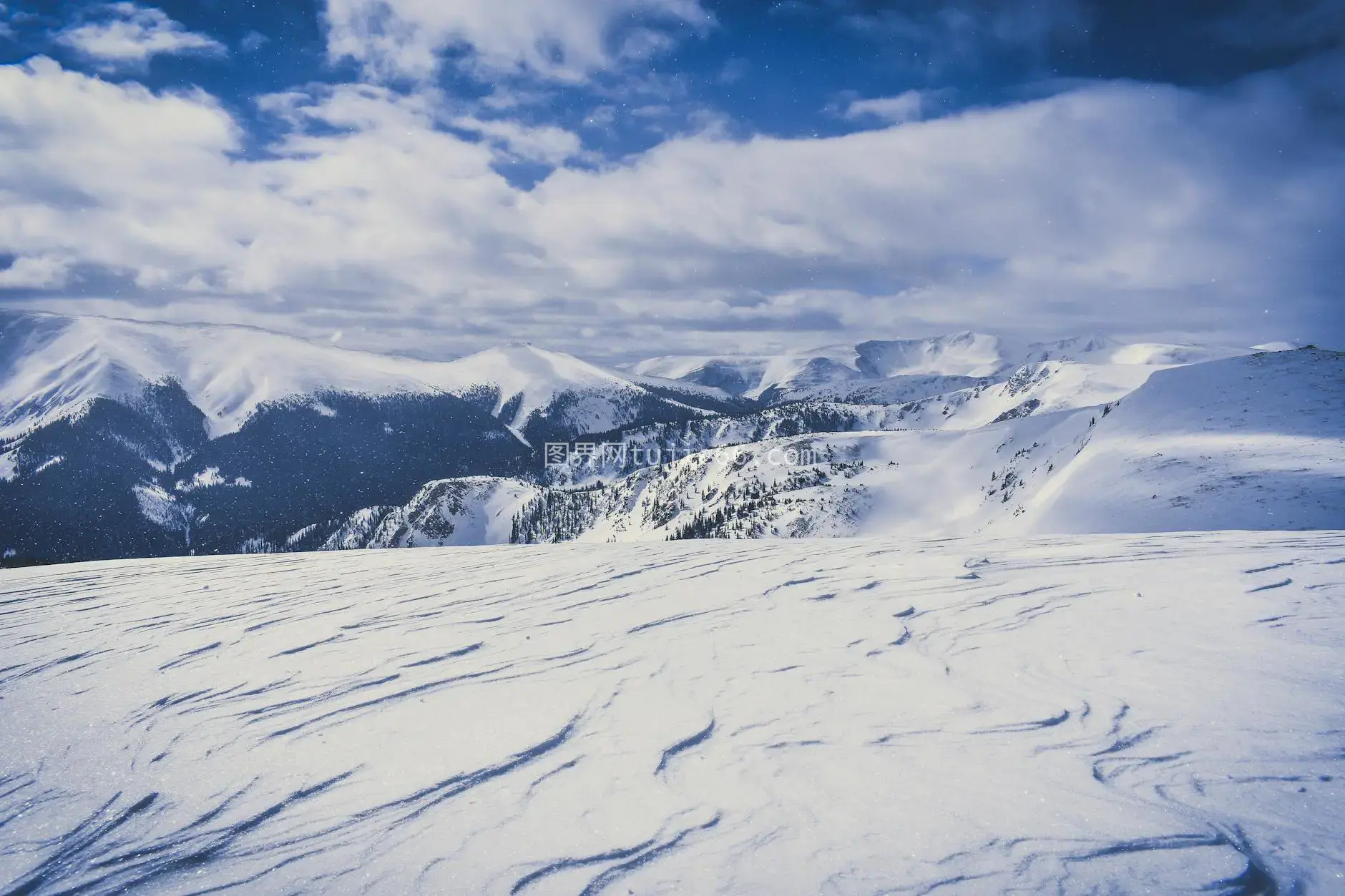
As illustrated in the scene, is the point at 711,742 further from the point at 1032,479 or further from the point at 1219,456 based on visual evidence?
the point at 1032,479

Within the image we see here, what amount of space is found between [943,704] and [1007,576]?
4.19 meters

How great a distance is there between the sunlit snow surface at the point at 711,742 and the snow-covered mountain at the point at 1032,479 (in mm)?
17415

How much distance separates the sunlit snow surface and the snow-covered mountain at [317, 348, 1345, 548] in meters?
17.4

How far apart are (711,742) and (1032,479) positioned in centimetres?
6108

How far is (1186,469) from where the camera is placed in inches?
969

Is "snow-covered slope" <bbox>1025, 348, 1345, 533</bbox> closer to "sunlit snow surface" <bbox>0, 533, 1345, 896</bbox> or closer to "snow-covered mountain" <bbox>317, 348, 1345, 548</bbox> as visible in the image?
"snow-covered mountain" <bbox>317, 348, 1345, 548</bbox>

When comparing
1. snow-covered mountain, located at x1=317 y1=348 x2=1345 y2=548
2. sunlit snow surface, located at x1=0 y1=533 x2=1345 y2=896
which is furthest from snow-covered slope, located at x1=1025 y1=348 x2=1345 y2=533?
sunlit snow surface, located at x1=0 y1=533 x2=1345 y2=896

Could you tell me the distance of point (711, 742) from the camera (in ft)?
12.6

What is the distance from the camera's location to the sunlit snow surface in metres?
2.84

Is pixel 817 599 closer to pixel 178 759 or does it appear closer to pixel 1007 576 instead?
pixel 1007 576

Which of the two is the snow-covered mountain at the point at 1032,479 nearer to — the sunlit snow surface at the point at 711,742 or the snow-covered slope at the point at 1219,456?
the snow-covered slope at the point at 1219,456

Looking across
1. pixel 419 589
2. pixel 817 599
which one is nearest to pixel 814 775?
pixel 817 599

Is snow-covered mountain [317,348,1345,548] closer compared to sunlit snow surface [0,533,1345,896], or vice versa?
sunlit snow surface [0,533,1345,896]

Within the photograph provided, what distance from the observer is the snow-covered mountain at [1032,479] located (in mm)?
21453
